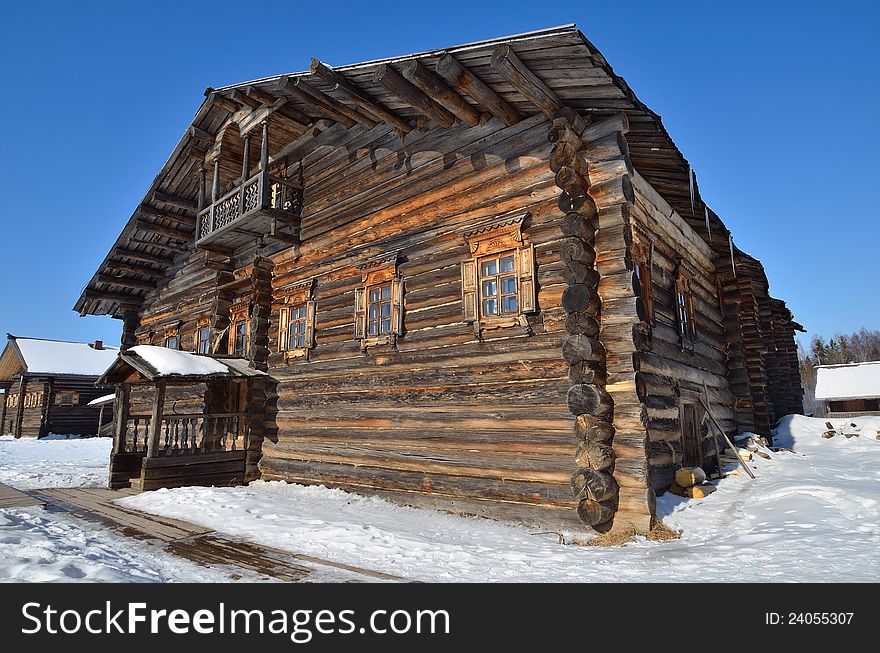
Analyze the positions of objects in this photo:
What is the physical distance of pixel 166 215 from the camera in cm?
1733

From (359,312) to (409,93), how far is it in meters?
4.47

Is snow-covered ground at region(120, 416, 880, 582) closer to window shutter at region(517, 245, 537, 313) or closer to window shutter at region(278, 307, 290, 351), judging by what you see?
window shutter at region(517, 245, 537, 313)

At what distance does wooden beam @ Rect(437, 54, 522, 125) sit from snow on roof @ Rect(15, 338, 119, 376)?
35587 millimetres

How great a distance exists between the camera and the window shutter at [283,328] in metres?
13.2

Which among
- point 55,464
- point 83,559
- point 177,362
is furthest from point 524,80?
A: point 55,464

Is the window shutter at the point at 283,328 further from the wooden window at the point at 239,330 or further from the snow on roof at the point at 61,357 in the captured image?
the snow on roof at the point at 61,357

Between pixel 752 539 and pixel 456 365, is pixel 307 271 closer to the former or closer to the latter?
pixel 456 365

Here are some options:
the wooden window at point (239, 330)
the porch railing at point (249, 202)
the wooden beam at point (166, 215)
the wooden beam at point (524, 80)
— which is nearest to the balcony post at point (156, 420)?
the wooden window at point (239, 330)

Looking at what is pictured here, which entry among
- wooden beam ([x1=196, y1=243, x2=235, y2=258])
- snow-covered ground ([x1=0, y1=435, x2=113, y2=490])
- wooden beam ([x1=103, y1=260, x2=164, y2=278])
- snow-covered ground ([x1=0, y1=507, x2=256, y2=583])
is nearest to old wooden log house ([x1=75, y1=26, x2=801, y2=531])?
wooden beam ([x1=196, y1=243, x2=235, y2=258])

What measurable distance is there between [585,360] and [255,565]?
4.90 meters

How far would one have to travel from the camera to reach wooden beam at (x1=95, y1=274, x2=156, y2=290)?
19547 millimetres

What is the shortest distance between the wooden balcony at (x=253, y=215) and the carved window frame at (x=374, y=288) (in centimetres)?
292
